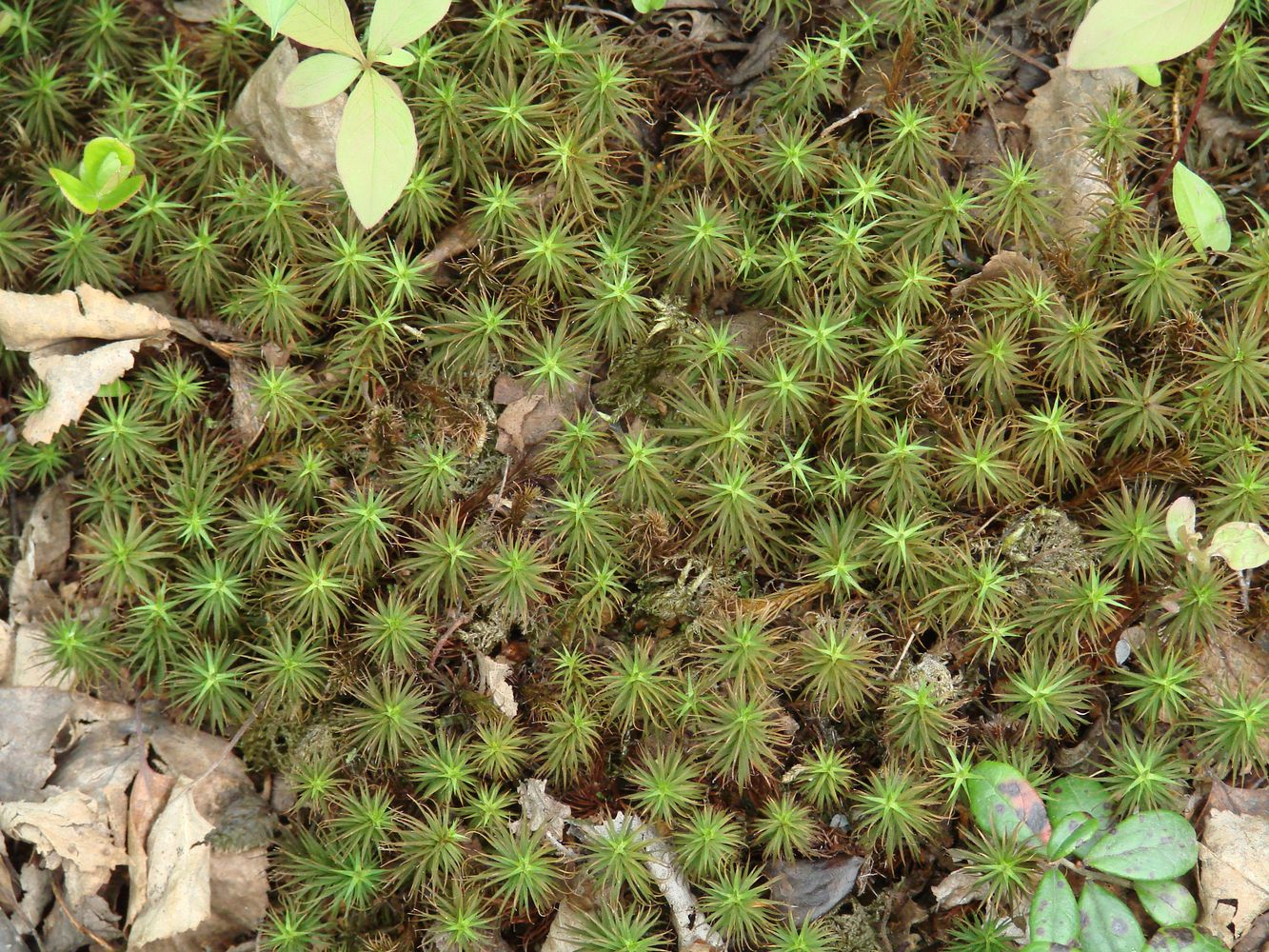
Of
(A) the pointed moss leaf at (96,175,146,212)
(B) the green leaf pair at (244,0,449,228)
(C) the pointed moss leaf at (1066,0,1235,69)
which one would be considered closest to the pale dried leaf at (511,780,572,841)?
(B) the green leaf pair at (244,0,449,228)

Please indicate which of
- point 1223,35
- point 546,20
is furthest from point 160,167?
point 1223,35

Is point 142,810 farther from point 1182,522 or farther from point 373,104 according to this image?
point 1182,522

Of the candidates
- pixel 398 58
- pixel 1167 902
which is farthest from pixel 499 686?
pixel 1167 902

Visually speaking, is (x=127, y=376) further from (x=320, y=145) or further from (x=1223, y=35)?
(x=1223, y=35)

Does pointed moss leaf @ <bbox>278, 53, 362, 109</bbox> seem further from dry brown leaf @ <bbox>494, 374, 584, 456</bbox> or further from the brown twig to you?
the brown twig

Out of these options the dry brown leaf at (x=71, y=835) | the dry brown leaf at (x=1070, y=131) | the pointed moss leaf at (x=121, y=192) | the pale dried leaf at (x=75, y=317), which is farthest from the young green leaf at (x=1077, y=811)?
the pointed moss leaf at (x=121, y=192)

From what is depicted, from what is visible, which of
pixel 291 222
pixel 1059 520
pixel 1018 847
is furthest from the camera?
pixel 291 222
